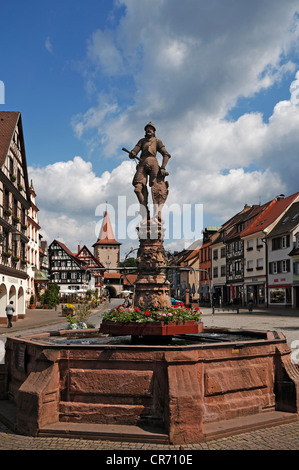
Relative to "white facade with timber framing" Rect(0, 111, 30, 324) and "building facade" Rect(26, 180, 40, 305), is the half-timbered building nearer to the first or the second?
"building facade" Rect(26, 180, 40, 305)

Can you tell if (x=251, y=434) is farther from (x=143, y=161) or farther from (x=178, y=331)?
(x=143, y=161)

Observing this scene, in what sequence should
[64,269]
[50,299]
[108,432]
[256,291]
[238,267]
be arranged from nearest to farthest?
1. [108,432]
2. [50,299]
3. [256,291]
4. [238,267]
5. [64,269]

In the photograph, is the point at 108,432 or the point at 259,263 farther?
the point at 259,263

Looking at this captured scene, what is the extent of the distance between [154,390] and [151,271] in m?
3.86

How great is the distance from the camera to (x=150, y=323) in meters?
7.82

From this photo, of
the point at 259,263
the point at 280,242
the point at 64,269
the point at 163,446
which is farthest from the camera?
the point at 64,269

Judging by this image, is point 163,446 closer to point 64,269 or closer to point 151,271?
point 151,271

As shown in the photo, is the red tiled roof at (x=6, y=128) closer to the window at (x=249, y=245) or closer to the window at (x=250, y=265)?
the window at (x=249, y=245)

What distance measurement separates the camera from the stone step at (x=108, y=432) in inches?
233

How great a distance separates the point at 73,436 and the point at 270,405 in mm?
3150

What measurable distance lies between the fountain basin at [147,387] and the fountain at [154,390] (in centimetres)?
1

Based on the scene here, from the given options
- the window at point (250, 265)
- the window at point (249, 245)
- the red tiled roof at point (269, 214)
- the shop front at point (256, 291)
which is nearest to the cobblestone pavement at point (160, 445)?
the red tiled roof at point (269, 214)

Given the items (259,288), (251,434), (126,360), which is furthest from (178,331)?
(259,288)

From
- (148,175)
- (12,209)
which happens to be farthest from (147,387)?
(12,209)
